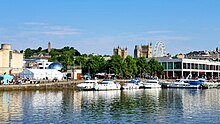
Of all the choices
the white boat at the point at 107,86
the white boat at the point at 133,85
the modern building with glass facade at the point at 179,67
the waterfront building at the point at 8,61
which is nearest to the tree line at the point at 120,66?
the modern building with glass facade at the point at 179,67

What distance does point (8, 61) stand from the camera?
116 m

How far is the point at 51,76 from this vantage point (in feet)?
391

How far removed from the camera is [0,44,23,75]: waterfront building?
114 meters

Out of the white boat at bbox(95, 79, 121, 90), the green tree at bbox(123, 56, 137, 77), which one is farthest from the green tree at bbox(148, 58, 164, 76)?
the white boat at bbox(95, 79, 121, 90)

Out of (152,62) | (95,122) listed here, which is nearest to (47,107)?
(95,122)

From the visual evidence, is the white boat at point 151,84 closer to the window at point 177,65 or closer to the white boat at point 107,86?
the white boat at point 107,86

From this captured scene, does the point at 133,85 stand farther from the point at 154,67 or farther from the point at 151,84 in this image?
the point at 154,67

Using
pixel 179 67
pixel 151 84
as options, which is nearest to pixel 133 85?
pixel 151 84

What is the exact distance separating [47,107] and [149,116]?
1554 centimetres

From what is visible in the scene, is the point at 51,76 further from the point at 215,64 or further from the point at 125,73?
the point at 215,64

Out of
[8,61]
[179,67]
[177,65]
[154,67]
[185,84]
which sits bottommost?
[185,84]

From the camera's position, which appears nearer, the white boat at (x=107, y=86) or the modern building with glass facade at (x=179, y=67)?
the white boat at (x=107, y=86)

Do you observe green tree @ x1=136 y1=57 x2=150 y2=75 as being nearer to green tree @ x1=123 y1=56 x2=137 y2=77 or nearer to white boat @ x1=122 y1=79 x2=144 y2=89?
green tree @ x1=123 y1=56 x2=137 y2=77

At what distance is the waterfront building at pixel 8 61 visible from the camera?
114m
